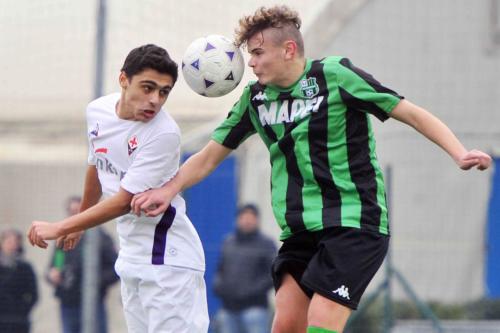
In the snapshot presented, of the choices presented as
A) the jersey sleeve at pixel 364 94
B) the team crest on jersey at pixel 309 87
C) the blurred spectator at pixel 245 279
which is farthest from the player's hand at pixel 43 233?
the blurred spectator at pixel 245 279

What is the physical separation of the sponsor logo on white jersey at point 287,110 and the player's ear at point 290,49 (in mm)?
203

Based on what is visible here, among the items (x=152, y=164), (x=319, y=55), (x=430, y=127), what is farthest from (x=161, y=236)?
(x=319, y=55)

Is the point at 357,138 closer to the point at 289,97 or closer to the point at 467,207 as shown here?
the point at 289,97

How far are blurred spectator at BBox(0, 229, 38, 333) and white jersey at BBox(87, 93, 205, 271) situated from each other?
160 inches

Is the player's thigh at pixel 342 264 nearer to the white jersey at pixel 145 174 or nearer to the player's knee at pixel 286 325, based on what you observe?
the player's knee at pixel 286 325

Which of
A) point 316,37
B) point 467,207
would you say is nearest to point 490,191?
point 467,207

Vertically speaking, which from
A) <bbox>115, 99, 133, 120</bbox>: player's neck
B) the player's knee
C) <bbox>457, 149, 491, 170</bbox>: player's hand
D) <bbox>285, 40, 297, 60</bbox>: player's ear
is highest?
<bbox>285, 40, 297, 60</bbox>: player's ear

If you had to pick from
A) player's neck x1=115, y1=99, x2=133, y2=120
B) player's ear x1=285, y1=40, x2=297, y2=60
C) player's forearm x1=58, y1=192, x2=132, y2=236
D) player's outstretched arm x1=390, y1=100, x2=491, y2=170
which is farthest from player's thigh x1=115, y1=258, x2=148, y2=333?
player's outstretched arm x1=390, y1=100, x2=491, y2=170

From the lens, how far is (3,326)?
9023 mm

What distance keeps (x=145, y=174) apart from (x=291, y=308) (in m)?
0.92

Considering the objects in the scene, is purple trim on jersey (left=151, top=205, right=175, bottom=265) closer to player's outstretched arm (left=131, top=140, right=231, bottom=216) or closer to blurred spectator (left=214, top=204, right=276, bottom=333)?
player's outstretched arm (left=131, top=140, right=231, bottom=216)

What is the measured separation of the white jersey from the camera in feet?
16.8

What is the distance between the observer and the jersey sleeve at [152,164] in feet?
16.7

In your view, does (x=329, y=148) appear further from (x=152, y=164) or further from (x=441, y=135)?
(x=152, y=164)
